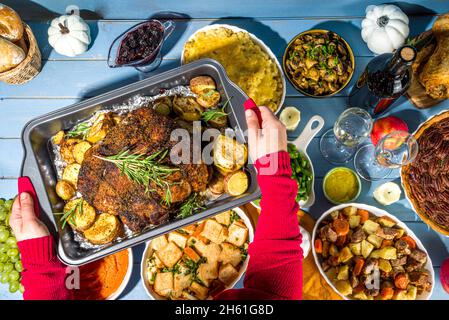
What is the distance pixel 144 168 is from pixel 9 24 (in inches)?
41.9

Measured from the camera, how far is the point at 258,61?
2.05 meters

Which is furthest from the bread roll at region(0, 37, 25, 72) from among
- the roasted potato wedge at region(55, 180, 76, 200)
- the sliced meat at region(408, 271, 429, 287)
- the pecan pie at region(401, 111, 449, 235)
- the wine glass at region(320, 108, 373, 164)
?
the sliced meat at region(408, 271, 429, 287)

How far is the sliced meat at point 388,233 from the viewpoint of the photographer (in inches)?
76.8

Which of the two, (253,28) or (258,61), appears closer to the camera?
(258,61)

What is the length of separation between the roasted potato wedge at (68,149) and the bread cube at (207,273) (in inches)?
34.3

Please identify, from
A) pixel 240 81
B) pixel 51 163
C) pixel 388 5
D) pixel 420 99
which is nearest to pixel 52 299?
pixel 51 163

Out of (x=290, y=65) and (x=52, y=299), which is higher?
(x=290, y=65)

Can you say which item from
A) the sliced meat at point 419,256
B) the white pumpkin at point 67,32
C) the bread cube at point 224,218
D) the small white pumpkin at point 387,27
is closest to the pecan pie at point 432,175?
the sliced meat at point 419,256

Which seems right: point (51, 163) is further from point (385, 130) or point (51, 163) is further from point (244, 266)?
point (385, 130)

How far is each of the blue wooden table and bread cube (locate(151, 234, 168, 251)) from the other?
34.8 inches

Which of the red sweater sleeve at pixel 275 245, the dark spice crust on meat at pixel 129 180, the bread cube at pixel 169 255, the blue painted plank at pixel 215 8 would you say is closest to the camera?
the red sweater sleeve at pixel 275 245

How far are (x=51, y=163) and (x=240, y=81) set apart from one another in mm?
1062

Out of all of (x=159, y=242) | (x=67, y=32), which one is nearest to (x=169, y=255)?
(x=159, y=242)

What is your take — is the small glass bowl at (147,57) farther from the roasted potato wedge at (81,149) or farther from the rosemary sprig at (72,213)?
the rosemary sprig at (72,213)
